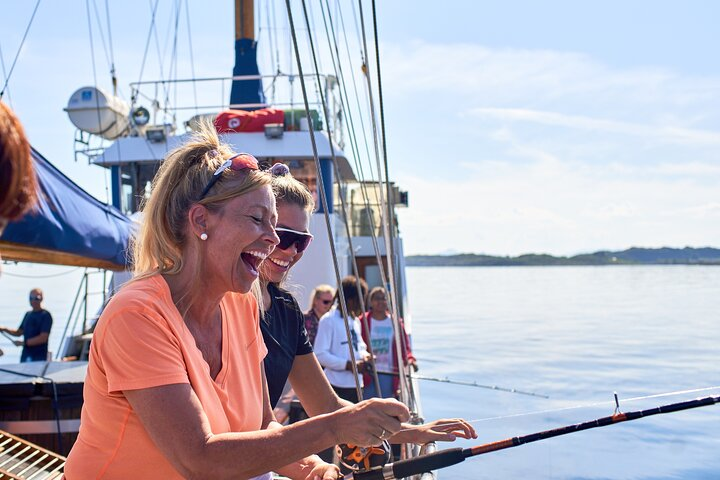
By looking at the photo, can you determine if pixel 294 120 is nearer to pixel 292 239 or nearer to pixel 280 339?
pixel 292 239

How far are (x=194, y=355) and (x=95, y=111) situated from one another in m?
10.8

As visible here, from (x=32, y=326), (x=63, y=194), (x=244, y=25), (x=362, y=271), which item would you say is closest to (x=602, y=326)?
(x=362, y=271)

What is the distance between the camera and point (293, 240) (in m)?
2.72

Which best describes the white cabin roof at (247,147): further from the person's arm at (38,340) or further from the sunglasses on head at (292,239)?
the sunglasses on head at (292,239)

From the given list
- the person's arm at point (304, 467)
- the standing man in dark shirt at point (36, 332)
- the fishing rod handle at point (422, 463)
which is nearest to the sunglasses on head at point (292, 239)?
the person's arm at point (304, 467)

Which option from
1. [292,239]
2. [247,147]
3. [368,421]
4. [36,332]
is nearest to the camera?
[368,421]

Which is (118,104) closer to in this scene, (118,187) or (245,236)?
(118,187)

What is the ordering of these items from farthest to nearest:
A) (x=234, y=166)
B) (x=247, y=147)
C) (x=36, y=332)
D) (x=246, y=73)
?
(x=246, y=73) → (x=247, y=147) → (x=36, y=332) → (x=234, y=166)

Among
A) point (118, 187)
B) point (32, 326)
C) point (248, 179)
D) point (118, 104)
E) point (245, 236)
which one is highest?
point (118, 104)

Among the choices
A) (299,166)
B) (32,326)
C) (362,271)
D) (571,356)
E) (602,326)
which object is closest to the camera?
(32,326)

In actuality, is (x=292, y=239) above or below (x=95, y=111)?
below

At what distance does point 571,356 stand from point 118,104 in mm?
13416

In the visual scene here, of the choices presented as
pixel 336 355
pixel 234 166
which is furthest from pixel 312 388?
pixel 336 355

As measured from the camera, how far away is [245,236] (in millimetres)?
1846
